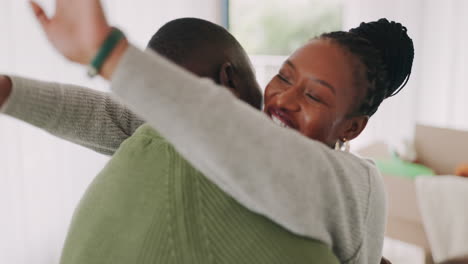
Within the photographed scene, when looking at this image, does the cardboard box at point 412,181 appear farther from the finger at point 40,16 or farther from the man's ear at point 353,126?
the finger at point 40,16

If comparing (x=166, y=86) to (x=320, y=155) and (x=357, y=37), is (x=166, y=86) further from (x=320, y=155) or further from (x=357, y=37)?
(x=357, y=37)

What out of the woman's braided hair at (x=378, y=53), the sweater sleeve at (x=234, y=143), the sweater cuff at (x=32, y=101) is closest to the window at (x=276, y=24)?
the woman's braided hair at (x=378, y=53)

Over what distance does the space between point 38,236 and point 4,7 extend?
737 mm

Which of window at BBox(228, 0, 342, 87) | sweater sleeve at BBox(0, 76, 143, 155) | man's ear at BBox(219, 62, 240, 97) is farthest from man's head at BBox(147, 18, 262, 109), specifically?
window at BBox(228, 0, 342, 87)

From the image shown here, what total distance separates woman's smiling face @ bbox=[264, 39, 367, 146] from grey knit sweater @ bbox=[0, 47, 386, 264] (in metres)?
0.11

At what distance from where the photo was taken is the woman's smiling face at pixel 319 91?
0.65 m

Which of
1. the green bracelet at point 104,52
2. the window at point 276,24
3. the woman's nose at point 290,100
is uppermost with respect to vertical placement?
the green bracelet at point 104,52

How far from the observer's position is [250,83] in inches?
27.2

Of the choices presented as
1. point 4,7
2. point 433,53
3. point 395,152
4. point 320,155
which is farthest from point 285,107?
point 433,53

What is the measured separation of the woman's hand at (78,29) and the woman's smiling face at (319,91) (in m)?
0.35

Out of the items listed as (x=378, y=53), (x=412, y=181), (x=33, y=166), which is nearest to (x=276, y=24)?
(x=412, y=181)

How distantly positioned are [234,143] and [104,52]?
0.14m

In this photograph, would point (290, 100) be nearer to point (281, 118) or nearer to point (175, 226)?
point (281, 118)

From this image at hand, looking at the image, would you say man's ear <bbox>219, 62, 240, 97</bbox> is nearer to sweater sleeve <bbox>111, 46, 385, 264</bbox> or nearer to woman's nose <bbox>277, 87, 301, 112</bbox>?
woman's nose <bbox>277, 87, 301, 112</bbox>
